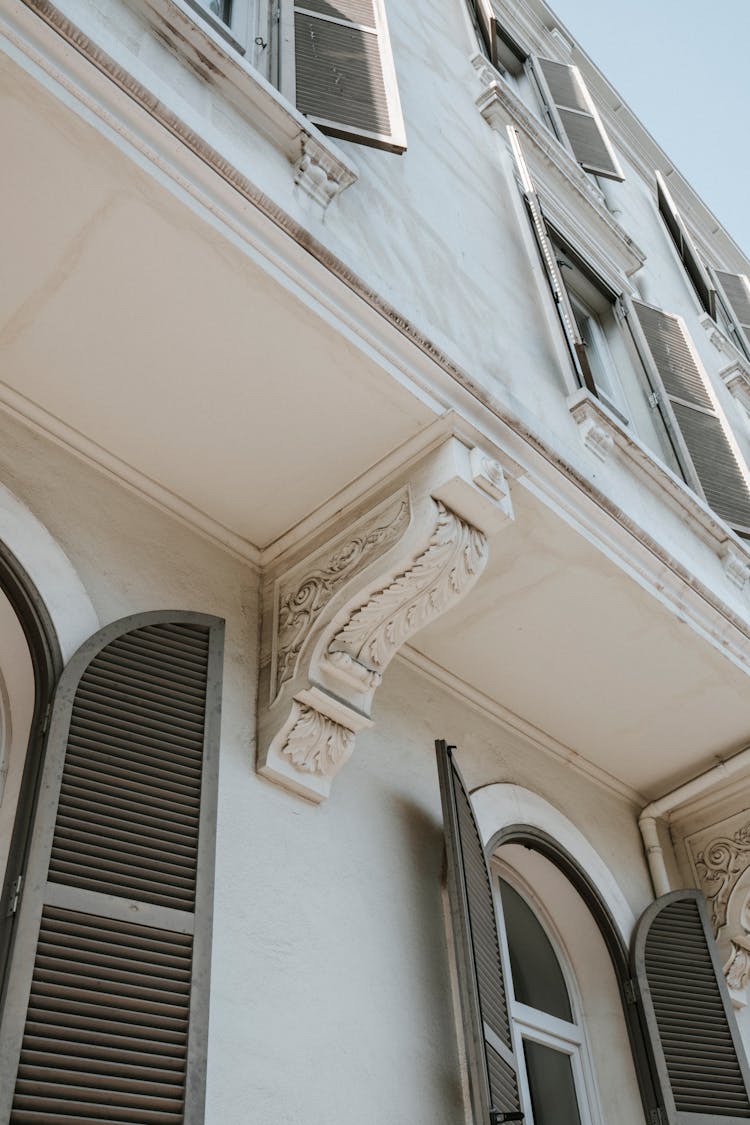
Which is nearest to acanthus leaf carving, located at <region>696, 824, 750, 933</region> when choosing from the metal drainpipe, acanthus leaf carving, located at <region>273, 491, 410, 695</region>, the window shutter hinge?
the metal drainpipe

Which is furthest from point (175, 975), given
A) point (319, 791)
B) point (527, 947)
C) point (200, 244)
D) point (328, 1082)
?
point (527, 947)

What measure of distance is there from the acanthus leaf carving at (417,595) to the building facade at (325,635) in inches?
0.5

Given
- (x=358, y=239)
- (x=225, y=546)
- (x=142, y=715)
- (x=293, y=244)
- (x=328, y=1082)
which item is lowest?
(x=328, y=1082)

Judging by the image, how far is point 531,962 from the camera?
4.93 meters

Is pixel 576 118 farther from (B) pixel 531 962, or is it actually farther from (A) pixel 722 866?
(B) pixel 531 962

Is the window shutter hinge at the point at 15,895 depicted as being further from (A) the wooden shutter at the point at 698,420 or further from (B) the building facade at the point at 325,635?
(A) the wooden shutter at the point at 698,420

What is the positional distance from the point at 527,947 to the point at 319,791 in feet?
5.58

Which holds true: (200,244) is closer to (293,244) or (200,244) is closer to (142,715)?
(293,244)

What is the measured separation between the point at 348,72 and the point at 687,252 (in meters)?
6.30

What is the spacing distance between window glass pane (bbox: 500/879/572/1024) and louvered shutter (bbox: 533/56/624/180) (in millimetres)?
5860

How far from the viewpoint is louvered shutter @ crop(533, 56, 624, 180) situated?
880 centimetres

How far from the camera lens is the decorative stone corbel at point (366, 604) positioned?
3.78 m

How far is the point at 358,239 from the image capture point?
4.07m

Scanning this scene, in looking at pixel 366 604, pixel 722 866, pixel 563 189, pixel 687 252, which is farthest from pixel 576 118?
pixel 366 604
